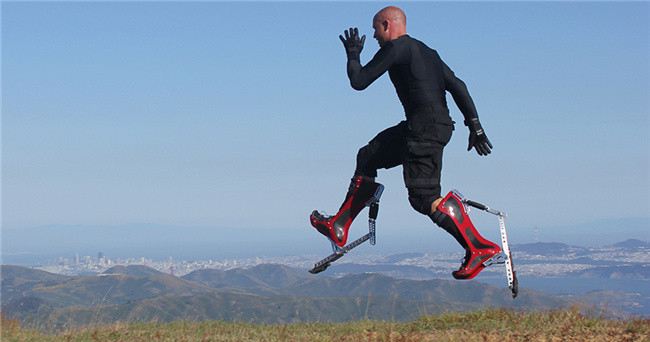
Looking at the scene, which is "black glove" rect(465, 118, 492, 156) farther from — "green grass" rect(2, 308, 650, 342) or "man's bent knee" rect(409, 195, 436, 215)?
"green grass" rect(2, 308, 650, 342)

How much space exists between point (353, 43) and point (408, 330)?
446cm

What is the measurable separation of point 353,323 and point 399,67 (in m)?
4.53

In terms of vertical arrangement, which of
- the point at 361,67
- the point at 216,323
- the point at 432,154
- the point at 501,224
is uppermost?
the point at 361,67

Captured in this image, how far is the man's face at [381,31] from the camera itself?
353 inches

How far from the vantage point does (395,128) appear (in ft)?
30.2

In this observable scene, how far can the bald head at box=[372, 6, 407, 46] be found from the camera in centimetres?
895

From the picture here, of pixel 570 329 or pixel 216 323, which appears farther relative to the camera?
pixel 216 323

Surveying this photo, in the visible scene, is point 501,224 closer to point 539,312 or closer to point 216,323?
point 539,312

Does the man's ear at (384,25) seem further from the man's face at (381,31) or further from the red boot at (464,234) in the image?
the red boot at (464,234)

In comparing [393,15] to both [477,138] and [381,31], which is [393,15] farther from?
[477,138]

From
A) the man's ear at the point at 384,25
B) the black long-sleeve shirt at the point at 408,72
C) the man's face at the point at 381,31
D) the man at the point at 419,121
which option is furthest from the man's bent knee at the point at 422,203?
the man's ear at the point at 384,25

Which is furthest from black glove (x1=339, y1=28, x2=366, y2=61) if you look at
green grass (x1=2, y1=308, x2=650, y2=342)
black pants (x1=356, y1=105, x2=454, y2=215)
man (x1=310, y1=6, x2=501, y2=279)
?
green grass (x1=2, y1=308, x2=650, y2=342)

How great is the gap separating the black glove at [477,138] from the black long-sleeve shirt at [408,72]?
2.19 feet

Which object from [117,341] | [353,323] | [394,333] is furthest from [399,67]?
[117,341]
